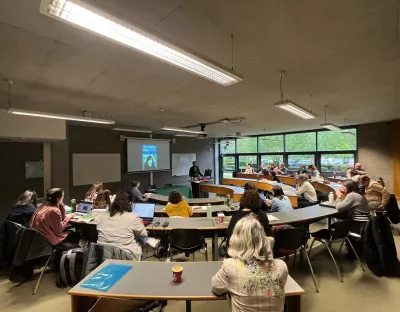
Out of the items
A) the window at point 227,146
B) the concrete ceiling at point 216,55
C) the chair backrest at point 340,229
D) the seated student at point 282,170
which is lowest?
the chair backrest at point 340,229

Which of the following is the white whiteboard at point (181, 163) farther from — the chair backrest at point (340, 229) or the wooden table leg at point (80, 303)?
the wooden table leg at point (80, 303)

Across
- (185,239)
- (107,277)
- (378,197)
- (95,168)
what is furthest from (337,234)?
(95,168)

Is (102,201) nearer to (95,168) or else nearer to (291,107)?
(291,107)

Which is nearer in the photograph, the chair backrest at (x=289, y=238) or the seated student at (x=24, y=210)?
the chair backrest at (x=289, y=238)

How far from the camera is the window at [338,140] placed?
8609 mm

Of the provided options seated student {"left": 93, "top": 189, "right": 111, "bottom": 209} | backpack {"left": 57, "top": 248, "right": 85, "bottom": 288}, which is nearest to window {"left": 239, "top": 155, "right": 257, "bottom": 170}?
seated student {"left": 93, "top": 189, "right": 111, "bottom": 209}

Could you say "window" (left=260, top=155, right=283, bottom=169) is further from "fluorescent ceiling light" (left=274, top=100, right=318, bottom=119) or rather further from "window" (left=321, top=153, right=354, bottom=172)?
"fluorescent ceiling light" (left=274, top=100, right=318, bottom=119)

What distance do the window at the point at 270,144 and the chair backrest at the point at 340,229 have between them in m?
7.55

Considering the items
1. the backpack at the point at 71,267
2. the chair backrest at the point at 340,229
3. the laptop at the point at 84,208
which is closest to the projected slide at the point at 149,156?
the laptop at the point at 84,208

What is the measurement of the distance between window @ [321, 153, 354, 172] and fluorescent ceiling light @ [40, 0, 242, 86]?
8.50 metres

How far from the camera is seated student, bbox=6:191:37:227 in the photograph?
10.7 ft

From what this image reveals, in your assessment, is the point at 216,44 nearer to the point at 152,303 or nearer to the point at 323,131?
the point at 152,303

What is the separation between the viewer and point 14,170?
5.57 meters

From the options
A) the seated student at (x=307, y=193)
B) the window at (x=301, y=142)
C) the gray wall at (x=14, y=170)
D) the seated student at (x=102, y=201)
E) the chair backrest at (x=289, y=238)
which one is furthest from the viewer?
the window at (x=301, y=142)
